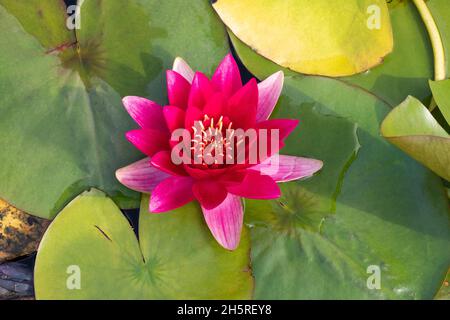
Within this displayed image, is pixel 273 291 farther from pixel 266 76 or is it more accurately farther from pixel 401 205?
pixel 266 76

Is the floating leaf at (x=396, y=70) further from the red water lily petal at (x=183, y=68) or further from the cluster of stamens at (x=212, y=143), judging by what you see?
the cluster of stamens at (x=212, y=143)

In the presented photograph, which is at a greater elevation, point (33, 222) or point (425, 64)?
point (425, 64)

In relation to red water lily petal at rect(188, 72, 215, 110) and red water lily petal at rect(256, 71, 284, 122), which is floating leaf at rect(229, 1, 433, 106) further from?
red water lily petal at rect(188, 72, 215, 110)

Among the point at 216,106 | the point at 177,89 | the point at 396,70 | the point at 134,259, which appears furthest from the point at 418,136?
the point at 134,259

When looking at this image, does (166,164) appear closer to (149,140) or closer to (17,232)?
(149,140)

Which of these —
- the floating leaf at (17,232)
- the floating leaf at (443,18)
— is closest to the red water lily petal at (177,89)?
the floating leaf at (17,232)

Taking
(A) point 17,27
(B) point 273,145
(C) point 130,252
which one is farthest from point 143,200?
(A) point 17,27

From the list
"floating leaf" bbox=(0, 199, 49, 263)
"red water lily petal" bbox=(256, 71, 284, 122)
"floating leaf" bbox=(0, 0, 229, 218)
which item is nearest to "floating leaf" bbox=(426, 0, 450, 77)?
"red water lily petal" bbox=(256, 71, 284, 122)
